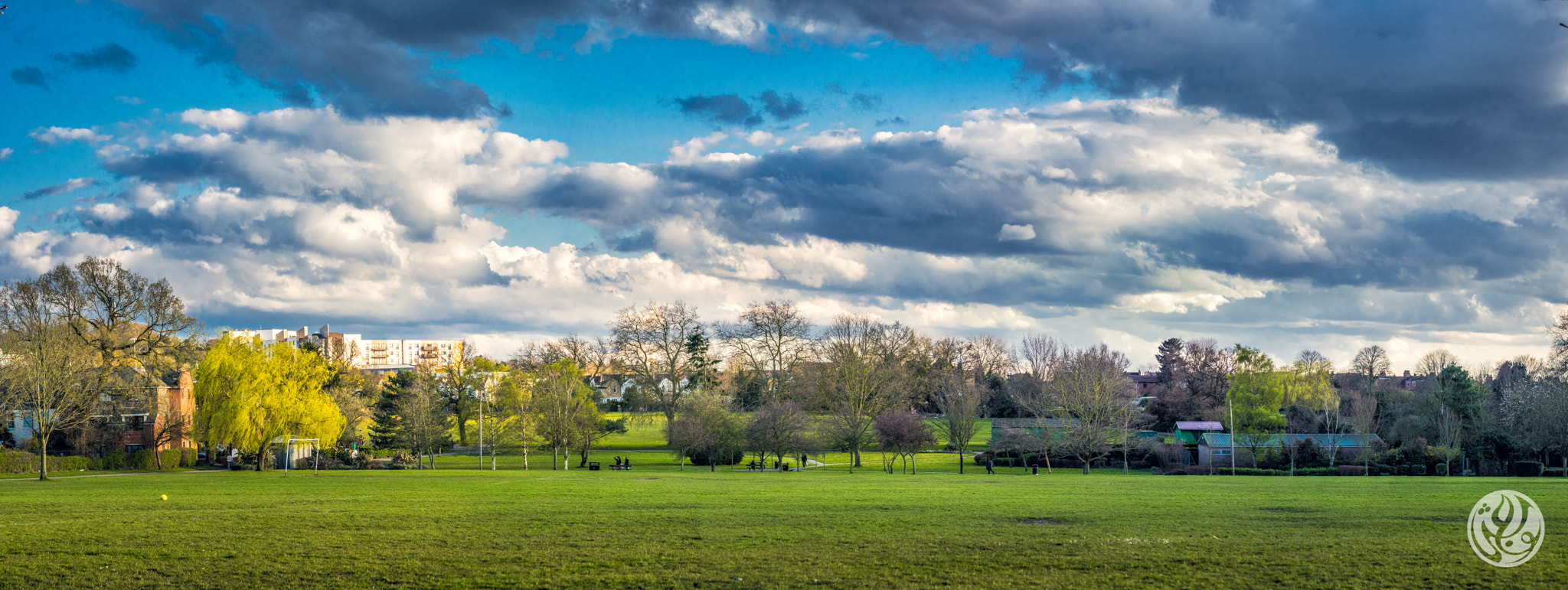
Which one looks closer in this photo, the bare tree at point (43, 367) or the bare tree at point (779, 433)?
the bare tree at point (43, 367)

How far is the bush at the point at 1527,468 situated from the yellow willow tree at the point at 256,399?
81.8m

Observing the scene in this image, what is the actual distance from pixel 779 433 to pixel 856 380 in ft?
43.3

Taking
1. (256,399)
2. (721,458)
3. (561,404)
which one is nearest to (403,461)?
(561,404)

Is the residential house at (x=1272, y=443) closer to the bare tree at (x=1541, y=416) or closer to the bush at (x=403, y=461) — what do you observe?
the bare tree at (x=1541, y=416)

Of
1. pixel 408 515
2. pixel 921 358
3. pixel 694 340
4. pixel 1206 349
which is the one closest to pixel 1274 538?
pixel 408 515

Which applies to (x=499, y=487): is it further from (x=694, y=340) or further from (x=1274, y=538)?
(x=694, y=340)

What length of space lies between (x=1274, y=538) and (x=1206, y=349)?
98.0m

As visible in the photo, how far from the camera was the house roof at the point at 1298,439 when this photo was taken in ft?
240

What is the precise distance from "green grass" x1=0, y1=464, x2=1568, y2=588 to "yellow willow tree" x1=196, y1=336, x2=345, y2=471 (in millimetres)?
28665

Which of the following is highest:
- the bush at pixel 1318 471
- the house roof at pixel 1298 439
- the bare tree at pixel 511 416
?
the bare tree at pixel 511 416

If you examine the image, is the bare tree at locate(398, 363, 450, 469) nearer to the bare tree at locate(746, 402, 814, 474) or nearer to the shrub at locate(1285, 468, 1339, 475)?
the bare tree at locate(746, 402, 814, 474)

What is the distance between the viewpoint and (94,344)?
193ft

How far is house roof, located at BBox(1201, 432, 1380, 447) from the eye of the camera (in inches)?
2876

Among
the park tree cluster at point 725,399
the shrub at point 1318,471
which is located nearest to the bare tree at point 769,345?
the park tree cluster at point 725,399
